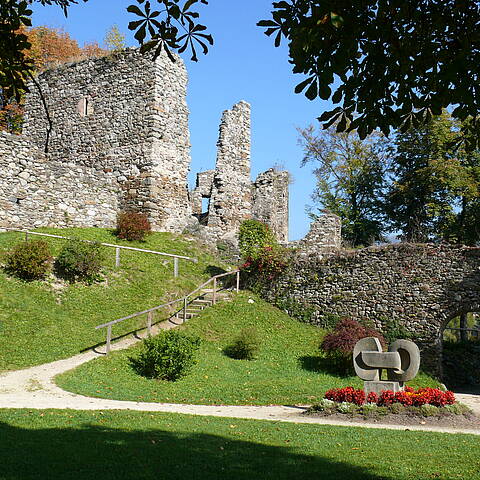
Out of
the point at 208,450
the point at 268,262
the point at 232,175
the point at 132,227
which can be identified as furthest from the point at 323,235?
the point at 208,450

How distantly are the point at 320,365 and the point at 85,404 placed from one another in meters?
7.62

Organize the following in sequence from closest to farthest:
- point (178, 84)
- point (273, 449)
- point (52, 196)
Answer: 1. point (273, 449)
2. point (52, 196)
3. point (178, 84)

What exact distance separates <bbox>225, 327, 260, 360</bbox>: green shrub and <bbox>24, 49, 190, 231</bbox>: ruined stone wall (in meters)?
8.36

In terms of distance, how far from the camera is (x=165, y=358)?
13656 mm

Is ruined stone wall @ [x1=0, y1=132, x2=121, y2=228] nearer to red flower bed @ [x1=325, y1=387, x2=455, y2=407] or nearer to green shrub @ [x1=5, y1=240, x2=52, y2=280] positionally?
green shrub @ [x1=5, y1=240, x2=52, y2=280]

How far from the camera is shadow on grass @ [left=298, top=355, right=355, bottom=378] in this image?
15711 millimetres

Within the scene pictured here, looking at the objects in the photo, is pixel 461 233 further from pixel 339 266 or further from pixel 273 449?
Answer: pixel 273 449

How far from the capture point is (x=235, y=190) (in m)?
25.7

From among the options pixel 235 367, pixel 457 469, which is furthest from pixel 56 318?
pixel 457 469

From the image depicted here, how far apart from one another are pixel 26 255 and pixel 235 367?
7.08 metres

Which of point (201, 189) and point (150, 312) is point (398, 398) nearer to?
point (150, 312)

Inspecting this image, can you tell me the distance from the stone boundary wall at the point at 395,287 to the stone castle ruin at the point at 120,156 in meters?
6.17

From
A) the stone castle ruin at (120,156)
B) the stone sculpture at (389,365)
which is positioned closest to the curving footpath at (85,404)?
the stone sculpture at (389,365)

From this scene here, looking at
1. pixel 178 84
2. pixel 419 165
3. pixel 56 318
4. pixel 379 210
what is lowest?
pixel 56 318
